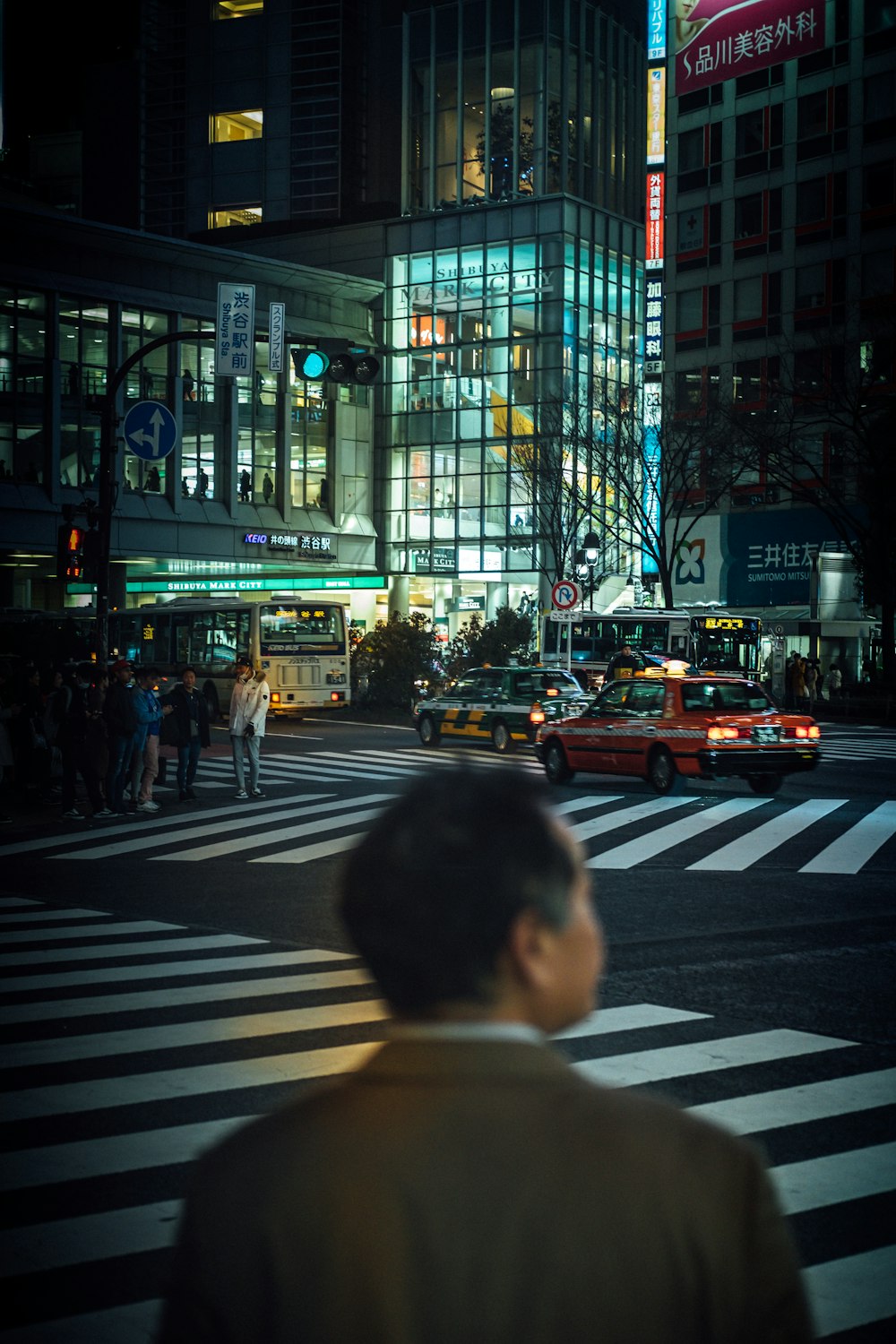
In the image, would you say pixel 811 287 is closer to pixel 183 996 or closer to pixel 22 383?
pixel 22 383

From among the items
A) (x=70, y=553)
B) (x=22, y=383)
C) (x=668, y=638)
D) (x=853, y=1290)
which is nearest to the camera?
(x=853, y=1290)

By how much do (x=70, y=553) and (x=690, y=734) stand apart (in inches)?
365

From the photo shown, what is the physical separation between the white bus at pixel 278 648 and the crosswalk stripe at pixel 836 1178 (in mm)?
32826

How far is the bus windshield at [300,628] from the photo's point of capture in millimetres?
38969

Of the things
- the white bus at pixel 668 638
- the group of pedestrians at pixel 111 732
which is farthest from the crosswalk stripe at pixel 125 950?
the white bus at pixel 668 638

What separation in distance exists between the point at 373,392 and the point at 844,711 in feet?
110

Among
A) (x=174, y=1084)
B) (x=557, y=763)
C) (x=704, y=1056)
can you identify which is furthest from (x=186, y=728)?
(x=704, y=1056)

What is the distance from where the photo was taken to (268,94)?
73375 mm

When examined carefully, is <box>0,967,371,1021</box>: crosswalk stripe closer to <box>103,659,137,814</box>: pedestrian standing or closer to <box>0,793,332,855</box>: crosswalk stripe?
<box>0,793,332,855</box>: crosswalk stripe

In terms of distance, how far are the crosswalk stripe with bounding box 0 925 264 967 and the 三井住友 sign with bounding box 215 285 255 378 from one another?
16.2 meters

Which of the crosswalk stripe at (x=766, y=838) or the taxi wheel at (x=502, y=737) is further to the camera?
the taxi wheel at (x=502, y=737)

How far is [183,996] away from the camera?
848cm

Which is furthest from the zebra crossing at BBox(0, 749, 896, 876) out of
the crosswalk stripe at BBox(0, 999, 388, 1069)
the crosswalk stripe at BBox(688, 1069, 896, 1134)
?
the crosswalk stripe at BBox(688, 1069, 896, 1134)

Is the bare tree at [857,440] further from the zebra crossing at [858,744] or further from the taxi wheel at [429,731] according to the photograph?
the taxi wheel at [429,731]
